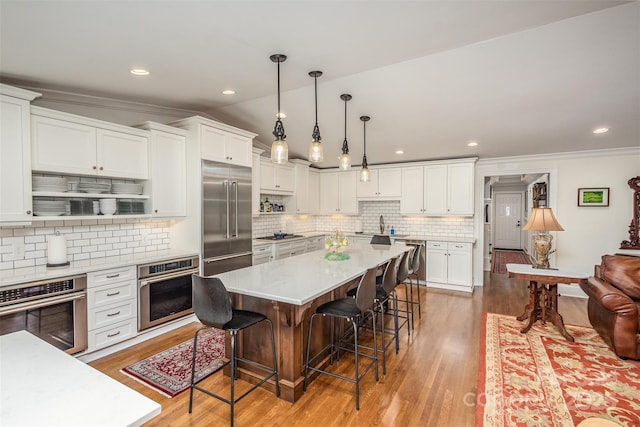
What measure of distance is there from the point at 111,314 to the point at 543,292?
4.75m

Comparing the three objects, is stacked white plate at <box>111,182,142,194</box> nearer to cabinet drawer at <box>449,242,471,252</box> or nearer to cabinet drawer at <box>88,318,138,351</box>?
cabinet drawer at <box>88,318,138,351</box>

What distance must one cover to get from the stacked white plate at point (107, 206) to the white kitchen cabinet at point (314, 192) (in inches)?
154

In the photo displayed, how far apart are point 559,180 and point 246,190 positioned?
5.19 m

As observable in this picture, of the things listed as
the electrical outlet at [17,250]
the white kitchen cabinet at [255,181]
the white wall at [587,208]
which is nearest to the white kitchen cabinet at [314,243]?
the white kitchen cabinet at [255,181]

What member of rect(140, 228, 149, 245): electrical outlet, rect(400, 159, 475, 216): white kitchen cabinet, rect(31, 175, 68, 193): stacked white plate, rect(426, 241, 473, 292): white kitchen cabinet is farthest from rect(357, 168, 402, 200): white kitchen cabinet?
rect(31, 175, 68, 193): stacked white plate

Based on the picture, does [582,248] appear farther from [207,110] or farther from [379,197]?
[207,110]

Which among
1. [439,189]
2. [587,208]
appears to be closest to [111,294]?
[439,189]

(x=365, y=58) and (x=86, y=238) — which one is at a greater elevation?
(x=365, y=58)

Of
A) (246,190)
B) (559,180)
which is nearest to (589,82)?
(559,180)

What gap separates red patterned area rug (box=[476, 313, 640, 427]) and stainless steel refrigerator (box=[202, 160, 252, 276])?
3.11 meters

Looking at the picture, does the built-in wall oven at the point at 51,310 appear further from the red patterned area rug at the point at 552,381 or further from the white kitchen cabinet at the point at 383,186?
the white kitchen cabinet at the point at 383,186

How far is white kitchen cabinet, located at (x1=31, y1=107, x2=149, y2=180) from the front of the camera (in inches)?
109

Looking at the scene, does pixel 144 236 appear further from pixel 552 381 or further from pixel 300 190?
pixel 552 381

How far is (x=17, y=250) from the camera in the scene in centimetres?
286
